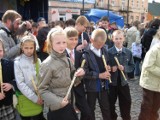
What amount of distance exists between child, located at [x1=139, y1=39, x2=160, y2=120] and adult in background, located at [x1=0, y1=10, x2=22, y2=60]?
1.83 meters

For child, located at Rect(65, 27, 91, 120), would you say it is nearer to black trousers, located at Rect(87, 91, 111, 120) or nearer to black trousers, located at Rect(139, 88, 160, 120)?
black trousers, located at Rect(87, 91, 111, 120)

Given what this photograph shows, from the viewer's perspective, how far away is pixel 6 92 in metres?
3.18

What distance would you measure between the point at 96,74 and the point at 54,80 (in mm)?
965

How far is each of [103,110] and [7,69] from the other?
146cm

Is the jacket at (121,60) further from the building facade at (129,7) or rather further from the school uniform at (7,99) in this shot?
the building facade at (129,7)

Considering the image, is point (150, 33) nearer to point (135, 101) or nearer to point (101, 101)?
point (135, 101)

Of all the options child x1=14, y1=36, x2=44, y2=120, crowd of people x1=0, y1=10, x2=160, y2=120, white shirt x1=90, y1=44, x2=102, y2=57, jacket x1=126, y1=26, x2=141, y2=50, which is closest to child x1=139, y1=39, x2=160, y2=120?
crowd of people x1=0, y1=10, x2=160, y2=120

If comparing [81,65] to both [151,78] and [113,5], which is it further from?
[113,5]

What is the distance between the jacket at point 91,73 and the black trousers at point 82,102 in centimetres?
10

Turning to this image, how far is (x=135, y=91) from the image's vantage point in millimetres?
6367

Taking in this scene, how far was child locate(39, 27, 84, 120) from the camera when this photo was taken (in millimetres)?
2723

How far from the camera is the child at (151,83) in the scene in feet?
12.0

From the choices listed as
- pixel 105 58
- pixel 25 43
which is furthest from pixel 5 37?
pixel 105 58

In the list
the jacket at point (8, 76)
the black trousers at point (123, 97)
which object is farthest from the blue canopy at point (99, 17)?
the jacket at point (8, 76)
